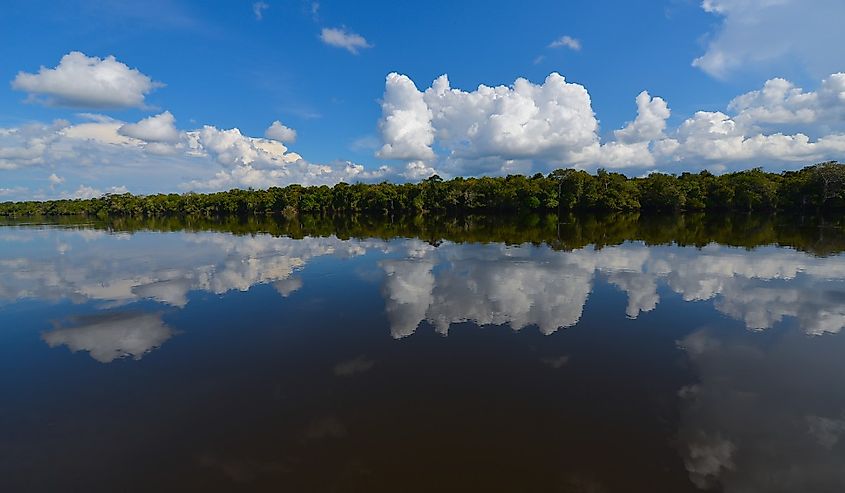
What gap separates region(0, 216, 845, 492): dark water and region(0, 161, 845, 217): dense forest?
77.7 meters

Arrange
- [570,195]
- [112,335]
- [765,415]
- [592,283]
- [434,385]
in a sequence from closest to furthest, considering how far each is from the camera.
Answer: [765,415], [434,385], [112,335], [592,283], [570,195]

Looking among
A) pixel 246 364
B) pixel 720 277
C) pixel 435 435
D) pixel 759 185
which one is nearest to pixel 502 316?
pixel 435 435

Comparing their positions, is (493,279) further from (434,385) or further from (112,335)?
(112,335)

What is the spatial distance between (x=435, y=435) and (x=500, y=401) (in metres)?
2.00

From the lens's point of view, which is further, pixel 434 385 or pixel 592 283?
pixel 592 283

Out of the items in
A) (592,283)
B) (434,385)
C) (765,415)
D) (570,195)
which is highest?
(570,195)

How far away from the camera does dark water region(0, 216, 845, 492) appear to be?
22.8 feet

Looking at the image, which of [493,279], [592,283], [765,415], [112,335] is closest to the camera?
[765,415]

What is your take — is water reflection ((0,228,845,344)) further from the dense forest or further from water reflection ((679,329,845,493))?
the dense forest

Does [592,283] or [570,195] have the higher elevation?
[570,195]

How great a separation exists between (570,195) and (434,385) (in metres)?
97.7

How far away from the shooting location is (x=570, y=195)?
99.0m

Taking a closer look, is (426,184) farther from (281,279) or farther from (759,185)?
(281,279)

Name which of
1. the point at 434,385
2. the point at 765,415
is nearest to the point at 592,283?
the point at 765,415
